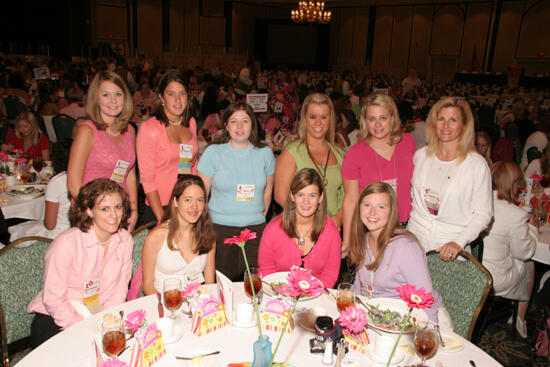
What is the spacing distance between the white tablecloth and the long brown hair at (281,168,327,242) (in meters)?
2.17

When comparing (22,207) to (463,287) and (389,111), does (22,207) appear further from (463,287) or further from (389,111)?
(463,287)

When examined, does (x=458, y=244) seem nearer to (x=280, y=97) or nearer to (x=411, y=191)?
(x=411, y=191)

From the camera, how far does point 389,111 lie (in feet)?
9.07

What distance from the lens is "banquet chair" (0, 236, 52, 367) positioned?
2002 mm

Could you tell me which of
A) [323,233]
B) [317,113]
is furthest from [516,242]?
[317,113]

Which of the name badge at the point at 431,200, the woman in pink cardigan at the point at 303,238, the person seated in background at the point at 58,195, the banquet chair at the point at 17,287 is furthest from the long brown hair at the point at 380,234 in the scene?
the person seated in background at the point at 58,195

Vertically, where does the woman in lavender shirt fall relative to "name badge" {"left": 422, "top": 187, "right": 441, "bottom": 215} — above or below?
below

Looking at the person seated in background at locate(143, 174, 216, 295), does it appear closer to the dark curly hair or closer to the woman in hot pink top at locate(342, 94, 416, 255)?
the dark curly hair

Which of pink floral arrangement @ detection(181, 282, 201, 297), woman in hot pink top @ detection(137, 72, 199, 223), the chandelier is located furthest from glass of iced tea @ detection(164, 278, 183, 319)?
the chandelier

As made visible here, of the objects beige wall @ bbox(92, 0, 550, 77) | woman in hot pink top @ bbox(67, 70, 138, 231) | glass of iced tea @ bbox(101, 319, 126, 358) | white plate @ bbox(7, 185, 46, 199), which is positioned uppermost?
beige wall @ bbox(92, 0, 550, 77)

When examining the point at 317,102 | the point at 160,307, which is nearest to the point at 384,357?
the point at 160,307

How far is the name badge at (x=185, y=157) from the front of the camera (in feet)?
9.52

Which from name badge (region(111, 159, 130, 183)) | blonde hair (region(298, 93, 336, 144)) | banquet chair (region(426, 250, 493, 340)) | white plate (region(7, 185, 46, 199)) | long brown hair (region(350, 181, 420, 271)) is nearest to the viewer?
banquet chair (region(426, 250, 493, 340))

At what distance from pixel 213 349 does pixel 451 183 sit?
1.66 metres
